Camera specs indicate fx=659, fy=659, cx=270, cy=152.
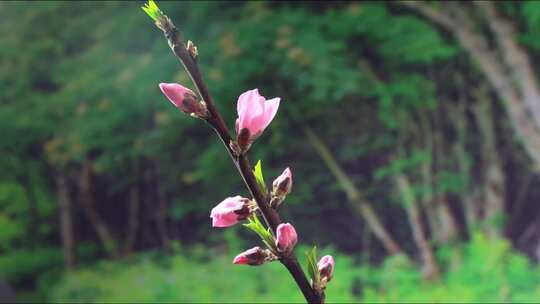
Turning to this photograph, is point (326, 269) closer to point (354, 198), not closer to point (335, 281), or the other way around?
point (335, 281)

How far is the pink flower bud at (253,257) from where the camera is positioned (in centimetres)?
38

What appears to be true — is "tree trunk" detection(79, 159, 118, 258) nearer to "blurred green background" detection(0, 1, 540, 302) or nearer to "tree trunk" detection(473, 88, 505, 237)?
"blurred green background" detection(0, 1, 540, 302)

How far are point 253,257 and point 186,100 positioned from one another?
10cm

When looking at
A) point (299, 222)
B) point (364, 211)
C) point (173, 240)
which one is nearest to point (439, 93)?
point (364, 211)

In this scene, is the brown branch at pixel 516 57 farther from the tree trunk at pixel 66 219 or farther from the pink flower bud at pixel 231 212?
the tree trunk at pixel 66 219

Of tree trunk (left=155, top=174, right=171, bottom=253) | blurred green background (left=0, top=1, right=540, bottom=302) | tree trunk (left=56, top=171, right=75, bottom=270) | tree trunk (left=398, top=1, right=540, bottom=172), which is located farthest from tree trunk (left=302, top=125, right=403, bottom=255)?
tree trunk (left=56, top=171, right=75, bottom=270)

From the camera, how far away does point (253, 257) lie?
15.0 inches

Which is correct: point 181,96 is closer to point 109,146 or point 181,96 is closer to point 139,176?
point 109,146

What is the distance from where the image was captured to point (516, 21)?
2.02 m

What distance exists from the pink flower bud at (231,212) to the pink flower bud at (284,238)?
0.03 m

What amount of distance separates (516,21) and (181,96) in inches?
74.5

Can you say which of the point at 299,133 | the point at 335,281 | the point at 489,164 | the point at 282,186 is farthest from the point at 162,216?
the point at 282,186

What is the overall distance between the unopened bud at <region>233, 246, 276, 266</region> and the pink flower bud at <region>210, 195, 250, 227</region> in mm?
22

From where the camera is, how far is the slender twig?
33 centimetres
